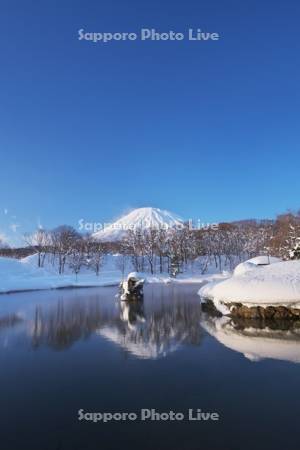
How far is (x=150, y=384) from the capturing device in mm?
9227

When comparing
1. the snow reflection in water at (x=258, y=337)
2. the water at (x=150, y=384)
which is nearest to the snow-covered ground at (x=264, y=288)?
the snow reflection in water at (x=258, y=337)

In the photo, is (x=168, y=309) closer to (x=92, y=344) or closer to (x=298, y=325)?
(x=298, y=325)

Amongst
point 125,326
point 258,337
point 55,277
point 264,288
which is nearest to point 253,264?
point 264,288

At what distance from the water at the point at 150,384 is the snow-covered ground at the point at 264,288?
1.94m

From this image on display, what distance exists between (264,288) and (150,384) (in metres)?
10.2

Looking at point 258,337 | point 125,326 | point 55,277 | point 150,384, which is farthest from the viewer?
point 55,277

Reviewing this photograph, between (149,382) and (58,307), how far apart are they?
1816 centimetres

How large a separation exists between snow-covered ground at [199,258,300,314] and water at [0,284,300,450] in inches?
76.5

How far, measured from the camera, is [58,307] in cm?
2642

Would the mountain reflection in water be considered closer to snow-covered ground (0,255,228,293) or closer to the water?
the water

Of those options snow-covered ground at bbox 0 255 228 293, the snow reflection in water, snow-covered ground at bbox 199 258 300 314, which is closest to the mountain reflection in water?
the snow reflection in water

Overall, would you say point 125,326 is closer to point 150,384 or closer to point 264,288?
point 264,288

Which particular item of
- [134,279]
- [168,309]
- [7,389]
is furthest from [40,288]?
[7,389]

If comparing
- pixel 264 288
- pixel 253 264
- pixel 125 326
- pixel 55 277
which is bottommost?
pixel 55 277
